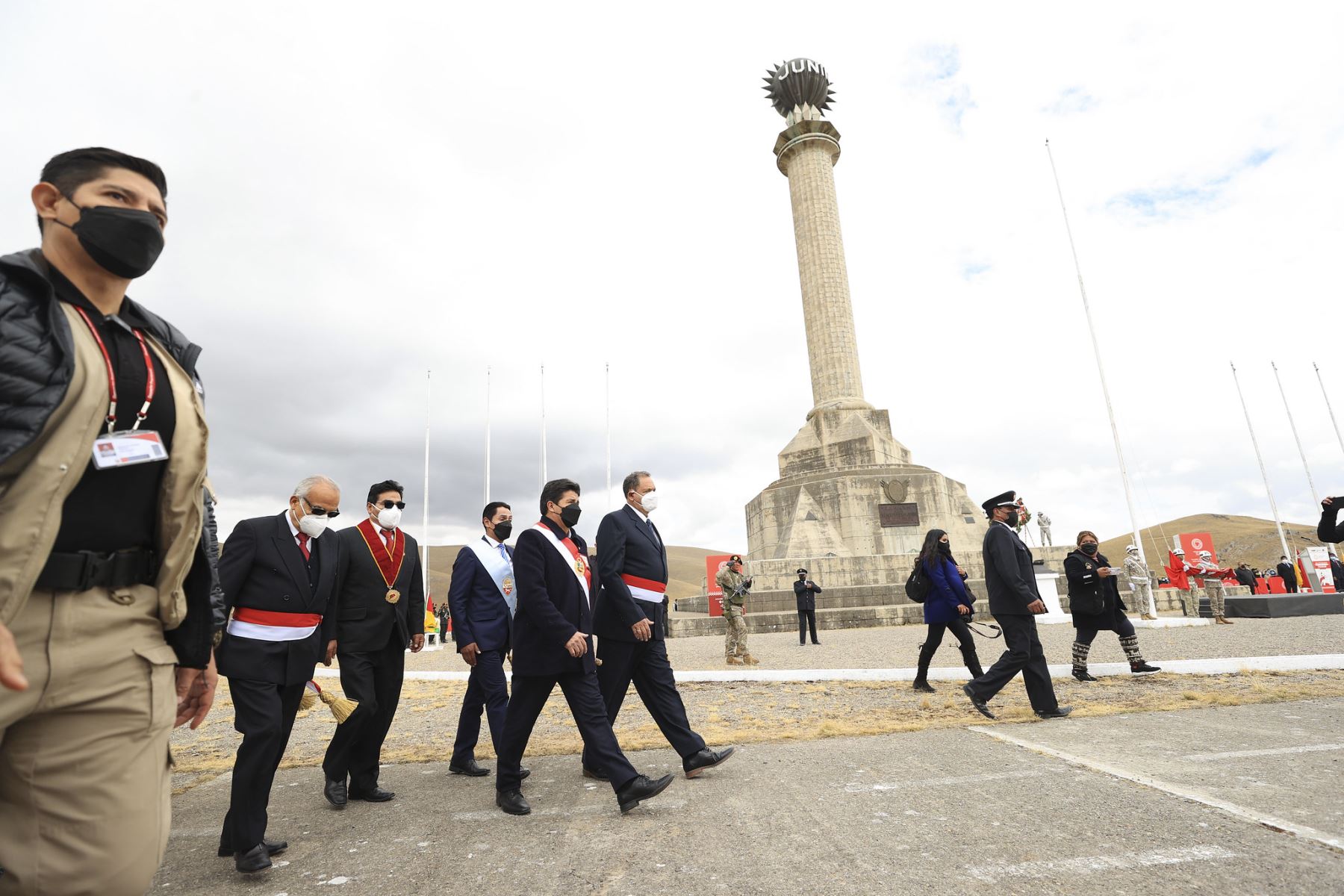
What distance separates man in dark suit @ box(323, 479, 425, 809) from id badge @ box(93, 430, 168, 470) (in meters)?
2.80

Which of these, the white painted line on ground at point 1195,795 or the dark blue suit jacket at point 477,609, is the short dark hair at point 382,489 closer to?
the dark blue suit jacket at point 477,609

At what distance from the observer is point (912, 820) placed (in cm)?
310

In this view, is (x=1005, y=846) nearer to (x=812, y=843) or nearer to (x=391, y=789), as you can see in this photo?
(x=812, y=843)

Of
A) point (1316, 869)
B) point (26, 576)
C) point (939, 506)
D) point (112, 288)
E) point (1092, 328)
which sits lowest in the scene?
point (1316, 869)

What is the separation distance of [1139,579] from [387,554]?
45.1 ft

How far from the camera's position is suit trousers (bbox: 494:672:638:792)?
11.8 ft

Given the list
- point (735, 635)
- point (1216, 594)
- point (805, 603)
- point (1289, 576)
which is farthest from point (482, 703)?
point (1289, 576)

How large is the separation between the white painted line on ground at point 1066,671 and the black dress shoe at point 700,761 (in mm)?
3597

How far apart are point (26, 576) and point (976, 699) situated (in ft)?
19.2

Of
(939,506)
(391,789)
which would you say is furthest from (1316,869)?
(939,506)

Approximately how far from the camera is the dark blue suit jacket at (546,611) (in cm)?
388

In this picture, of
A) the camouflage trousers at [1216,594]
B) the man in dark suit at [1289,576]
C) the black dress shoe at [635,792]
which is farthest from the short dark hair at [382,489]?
the man in dark suit at [1289,576]

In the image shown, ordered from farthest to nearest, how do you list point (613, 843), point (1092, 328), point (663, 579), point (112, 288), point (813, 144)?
point (813, 144) < point (1092, 328) < point (663, 579) < point (613, 843) < point (112, 288)

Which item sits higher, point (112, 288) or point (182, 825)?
point (112, 288)
